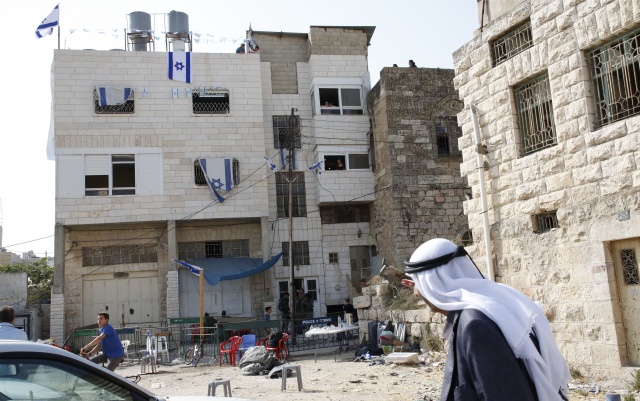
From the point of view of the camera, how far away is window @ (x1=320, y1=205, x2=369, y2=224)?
79.8 feet

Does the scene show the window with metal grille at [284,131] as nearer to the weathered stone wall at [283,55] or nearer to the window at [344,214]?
the weathered stone wall at [283,55]

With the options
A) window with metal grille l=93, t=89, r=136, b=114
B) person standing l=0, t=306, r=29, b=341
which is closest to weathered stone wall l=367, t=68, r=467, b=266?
window with metal grille l=93, t=89, r=136, b=114

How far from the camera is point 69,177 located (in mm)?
21797

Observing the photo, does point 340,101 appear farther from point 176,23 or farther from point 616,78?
point 616,78

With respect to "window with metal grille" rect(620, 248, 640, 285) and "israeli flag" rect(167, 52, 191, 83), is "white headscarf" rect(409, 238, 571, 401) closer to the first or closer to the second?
"window with metal grille" rect(620, 248, 640, 285)

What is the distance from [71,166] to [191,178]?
176 inches

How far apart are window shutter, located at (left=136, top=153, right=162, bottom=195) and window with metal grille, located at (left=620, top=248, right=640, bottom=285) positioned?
1784 centimetres

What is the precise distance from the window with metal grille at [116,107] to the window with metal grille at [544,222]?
1775 cm

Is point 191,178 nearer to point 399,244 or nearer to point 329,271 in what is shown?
point 329,271

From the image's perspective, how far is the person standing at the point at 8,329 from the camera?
21.2ft

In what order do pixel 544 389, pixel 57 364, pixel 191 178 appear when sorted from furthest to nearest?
1. pixel 191 178
2. pixel 57 364
3. pixel 544 389

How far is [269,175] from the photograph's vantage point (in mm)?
23625

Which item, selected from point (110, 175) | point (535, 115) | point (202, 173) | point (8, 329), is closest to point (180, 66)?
point (202, 173)

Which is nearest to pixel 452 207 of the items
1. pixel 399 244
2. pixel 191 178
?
pixel 399 244
